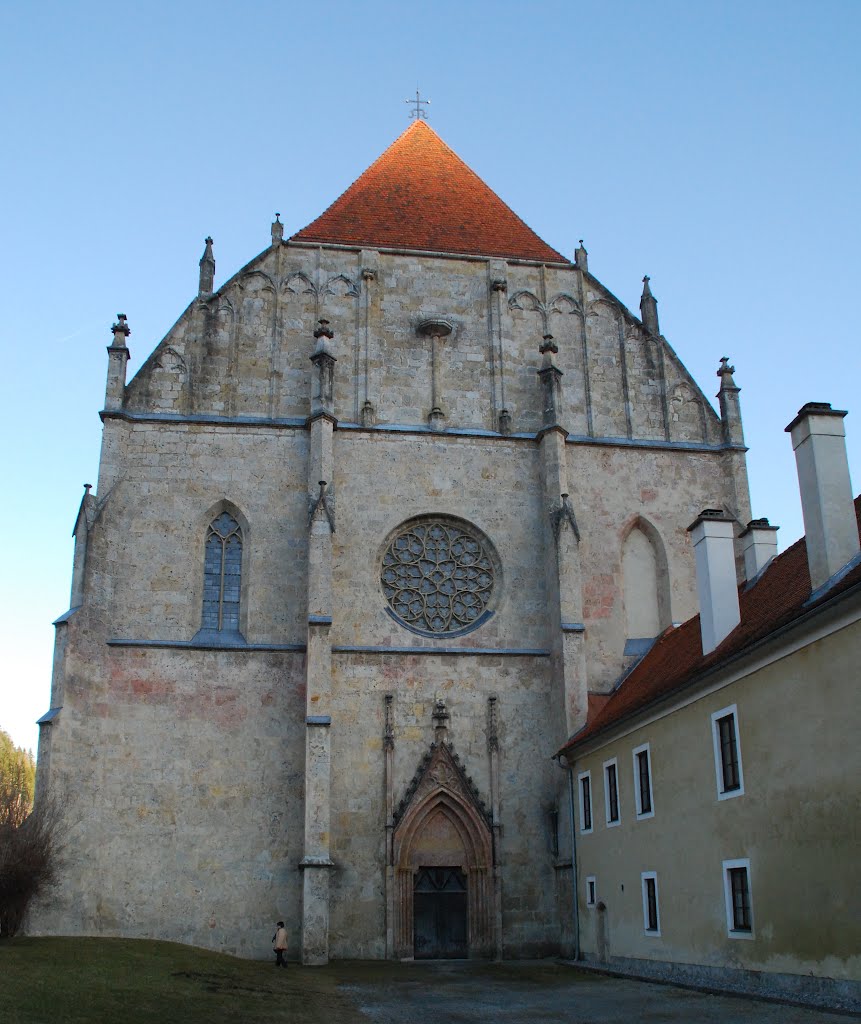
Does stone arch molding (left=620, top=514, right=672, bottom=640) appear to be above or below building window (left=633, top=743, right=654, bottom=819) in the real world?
above

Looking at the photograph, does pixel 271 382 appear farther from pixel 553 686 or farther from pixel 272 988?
pixel 272 988

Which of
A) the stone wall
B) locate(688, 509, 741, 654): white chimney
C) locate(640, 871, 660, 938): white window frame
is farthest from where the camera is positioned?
the stone wall

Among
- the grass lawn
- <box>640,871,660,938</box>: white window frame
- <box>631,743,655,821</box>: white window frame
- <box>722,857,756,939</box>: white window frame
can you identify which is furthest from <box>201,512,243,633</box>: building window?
<box>722,857,756,939</box>: white window frame

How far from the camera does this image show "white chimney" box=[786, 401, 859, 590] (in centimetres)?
1425

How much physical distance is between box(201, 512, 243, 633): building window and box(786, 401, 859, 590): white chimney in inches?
543

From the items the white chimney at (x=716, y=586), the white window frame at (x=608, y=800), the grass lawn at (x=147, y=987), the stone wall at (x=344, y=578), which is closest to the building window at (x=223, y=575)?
the stone wall at (x=344, y=578)

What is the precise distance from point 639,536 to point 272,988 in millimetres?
14888

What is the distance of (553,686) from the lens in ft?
80.8

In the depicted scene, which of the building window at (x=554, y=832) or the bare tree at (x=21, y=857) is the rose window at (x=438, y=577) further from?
the bare tree at (x=21, y=857)

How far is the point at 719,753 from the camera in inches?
617

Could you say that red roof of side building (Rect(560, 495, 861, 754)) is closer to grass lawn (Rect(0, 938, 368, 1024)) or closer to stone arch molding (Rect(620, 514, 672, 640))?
stone arch molding (Rect(620, 514, 672, 640))

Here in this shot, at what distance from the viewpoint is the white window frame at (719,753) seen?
49.0 ft

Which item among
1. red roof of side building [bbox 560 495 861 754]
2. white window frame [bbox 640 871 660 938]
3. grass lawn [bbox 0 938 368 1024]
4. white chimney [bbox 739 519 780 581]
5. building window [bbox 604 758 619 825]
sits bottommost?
grass lawn [bbox 0 938 368 1024]

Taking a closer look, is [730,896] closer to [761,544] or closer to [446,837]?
[761,544]
